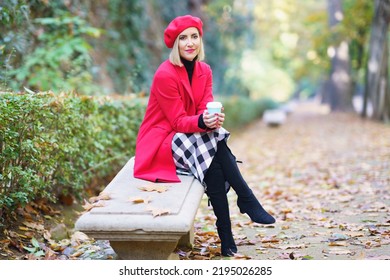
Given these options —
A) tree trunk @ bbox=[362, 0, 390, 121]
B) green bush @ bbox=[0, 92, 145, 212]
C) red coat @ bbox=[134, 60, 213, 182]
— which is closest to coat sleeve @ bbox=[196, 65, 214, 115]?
red coat @ bbox=[134, 60, 213, 182]

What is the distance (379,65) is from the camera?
730 inches

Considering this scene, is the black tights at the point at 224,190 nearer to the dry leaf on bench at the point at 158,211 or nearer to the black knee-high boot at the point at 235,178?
the black knee-high boot at the point at 235,178

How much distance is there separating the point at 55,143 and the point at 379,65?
1564cm

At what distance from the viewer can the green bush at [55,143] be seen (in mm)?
4320

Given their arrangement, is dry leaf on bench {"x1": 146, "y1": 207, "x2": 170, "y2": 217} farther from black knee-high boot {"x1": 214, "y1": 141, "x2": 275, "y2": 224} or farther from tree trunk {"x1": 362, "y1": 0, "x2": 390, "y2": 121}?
tree trunk {"x1": 362, "y1": 0, "x2": 390, "y2": 121}

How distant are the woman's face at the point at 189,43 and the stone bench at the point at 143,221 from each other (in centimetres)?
104

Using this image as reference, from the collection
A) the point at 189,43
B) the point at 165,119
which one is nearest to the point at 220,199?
the point at 165,119

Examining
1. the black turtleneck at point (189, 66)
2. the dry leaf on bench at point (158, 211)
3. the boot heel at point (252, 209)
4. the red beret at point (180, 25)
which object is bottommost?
the boot heel at point (252, 209)

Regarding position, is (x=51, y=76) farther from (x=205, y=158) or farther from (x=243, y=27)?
(x=243, y=27)

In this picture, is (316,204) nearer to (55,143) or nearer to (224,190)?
(224,190)

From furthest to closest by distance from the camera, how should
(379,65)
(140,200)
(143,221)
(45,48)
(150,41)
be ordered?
(379,65) < (150,41) < (45,48) < (140,200) < (143,221)

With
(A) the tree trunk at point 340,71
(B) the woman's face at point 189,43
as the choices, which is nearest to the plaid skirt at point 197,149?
(B) the woman's face at point 189,43

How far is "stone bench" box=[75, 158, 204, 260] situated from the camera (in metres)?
3.47
